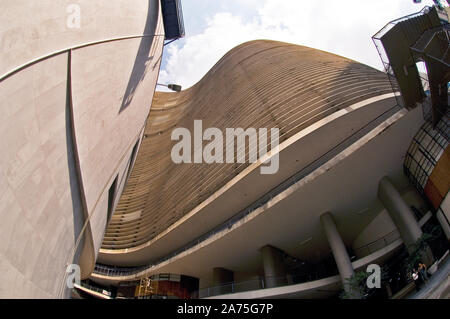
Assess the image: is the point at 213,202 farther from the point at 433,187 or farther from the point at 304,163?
the point at 433,187

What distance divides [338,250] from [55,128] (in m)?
13.4

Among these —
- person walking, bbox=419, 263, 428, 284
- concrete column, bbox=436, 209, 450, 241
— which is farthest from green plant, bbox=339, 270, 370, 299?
concrete column, bbox=436, 209, 450, 241

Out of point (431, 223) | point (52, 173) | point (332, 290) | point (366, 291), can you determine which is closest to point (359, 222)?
point (431, 223)

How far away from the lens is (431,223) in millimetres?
14391

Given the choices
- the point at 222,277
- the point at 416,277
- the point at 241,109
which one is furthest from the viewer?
the point at 241,109

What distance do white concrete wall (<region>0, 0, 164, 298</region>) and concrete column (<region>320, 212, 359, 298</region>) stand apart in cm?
1111

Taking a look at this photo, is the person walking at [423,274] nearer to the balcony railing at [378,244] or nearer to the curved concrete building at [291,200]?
the curved concrete building at [291,200]

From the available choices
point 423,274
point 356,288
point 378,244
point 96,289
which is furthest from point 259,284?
point 96,289

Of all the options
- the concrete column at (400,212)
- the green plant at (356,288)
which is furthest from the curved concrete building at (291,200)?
the green plant at (356,288)

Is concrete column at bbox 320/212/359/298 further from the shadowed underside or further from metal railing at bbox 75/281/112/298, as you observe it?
metal railing at bbox 75/281/112/298

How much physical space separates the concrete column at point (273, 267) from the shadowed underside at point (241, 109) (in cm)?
481

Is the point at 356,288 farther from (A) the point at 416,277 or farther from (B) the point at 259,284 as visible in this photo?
(B) the point at 259,284

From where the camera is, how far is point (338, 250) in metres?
14.2

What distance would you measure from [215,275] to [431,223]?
12.9 metres
